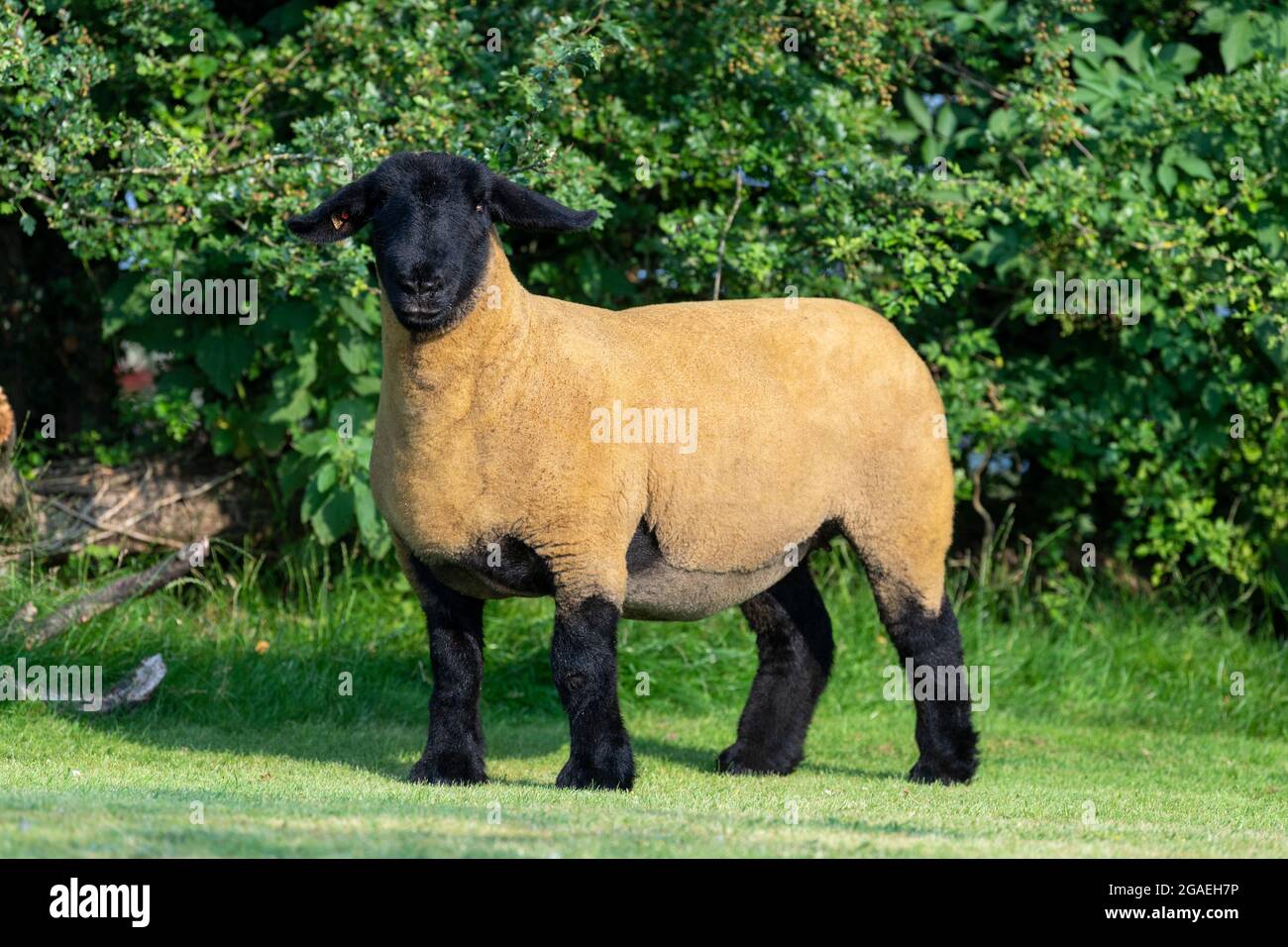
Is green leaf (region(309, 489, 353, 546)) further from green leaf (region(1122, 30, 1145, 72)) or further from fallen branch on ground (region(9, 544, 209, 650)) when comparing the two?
green leaf (region(1122, 30, 1145, 72))

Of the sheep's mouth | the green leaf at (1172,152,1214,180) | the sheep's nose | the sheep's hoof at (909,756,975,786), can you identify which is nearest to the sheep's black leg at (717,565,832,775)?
the sheep's hoof at (909,756,975,786)

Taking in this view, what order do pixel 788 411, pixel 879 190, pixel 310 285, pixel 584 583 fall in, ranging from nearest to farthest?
pixel 584 583 → pixel 788 411 → pixel 310 285 → pixel 879 190

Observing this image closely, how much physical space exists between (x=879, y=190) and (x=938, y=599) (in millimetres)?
3219

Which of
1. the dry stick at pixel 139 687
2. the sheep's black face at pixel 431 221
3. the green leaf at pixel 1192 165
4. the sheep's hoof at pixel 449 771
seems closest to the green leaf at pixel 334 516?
the dry stick at pixel 139 687

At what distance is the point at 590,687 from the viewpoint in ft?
22.5

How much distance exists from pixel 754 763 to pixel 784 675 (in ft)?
1.54

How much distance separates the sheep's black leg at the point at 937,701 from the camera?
8.08 metres

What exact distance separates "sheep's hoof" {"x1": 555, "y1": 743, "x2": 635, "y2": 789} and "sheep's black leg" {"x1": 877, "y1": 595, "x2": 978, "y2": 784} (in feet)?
5.88

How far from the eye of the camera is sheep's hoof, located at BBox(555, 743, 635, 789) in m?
6.89

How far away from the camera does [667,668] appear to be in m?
10.6

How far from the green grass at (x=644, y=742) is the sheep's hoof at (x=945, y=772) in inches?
6.7

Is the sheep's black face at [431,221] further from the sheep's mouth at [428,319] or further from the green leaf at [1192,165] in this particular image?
the green leaf at [1192,165]
